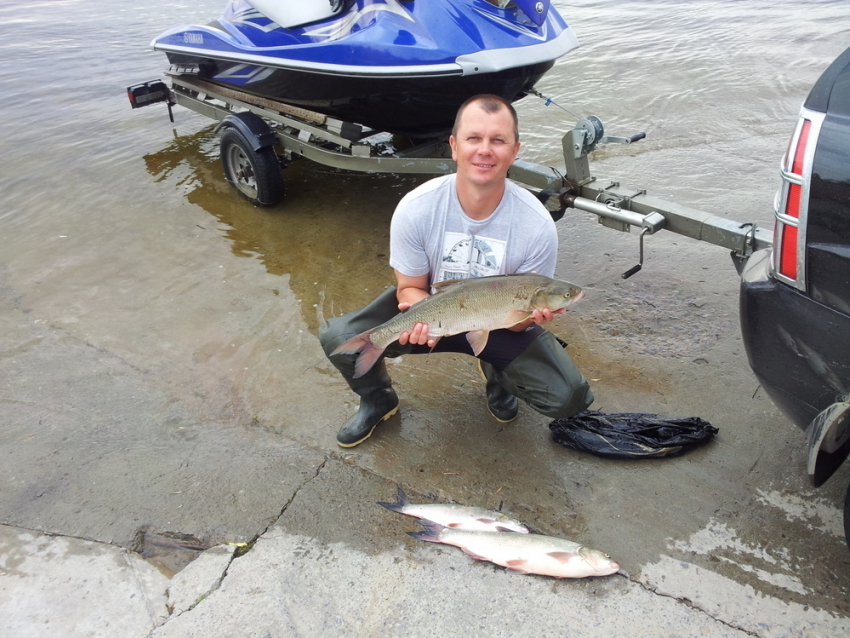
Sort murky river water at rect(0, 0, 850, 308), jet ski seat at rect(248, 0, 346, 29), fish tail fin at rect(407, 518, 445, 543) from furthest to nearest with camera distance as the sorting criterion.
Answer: murky river water at rect(0, 0, 850, 308)
jet ski seat at rect(248, 0, 346, 29)
fish tail fin at rect(407, 518, 445, 543)

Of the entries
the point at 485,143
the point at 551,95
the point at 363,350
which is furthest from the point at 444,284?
the point at 551,95

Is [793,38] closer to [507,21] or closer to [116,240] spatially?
[507,21]

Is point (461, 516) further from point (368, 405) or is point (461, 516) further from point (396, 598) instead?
point (368, 405)

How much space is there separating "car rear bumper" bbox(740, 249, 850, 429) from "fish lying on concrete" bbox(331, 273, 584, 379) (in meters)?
0.69

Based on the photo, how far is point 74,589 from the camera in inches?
104

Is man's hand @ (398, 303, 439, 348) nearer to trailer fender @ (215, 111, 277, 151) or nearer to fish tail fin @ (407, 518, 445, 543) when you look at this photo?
fish tail fin @ (407, 518, 445, 543)

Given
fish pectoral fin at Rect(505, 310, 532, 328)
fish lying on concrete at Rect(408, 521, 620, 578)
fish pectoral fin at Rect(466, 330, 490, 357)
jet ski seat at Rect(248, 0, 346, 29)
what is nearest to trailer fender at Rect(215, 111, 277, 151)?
jet ski seat at Rect(248, 0, 346, 29)

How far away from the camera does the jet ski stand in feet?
14.6

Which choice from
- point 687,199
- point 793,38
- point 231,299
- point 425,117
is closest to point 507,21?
point 425,117

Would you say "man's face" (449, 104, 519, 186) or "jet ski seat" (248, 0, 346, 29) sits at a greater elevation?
"jet ski seat" (248, 0, 346, 29)

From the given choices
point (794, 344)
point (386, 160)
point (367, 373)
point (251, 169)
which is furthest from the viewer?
point (251, 169)

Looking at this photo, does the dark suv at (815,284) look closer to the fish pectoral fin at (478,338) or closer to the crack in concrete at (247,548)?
the fish pectoral fin at (478,338)

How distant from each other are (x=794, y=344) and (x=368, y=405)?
196cm

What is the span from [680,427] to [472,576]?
1335 millimetres
